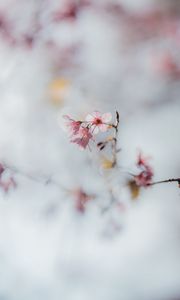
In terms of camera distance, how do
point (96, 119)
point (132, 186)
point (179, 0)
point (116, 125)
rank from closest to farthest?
point (116, 125), point (96, 119), point (132, 186), point (179, 0)

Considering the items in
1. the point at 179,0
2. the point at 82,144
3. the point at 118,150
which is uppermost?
the point at 179,0

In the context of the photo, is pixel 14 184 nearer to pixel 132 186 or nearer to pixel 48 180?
pixel 48 180

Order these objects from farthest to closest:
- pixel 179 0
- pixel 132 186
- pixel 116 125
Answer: pixel 179 0 < pixel 132 186 < pixel 116 125

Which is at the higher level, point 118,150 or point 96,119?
point 96,119

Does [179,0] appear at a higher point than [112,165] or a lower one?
higher

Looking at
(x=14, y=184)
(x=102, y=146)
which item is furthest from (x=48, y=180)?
(x=102, y=146)

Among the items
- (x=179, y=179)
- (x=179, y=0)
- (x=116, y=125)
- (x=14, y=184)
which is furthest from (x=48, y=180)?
(x=179, y=0)

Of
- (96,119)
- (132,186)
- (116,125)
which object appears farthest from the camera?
(132,186)

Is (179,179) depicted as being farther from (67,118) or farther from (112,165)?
(67,118)

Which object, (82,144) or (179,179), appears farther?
(82,144)
